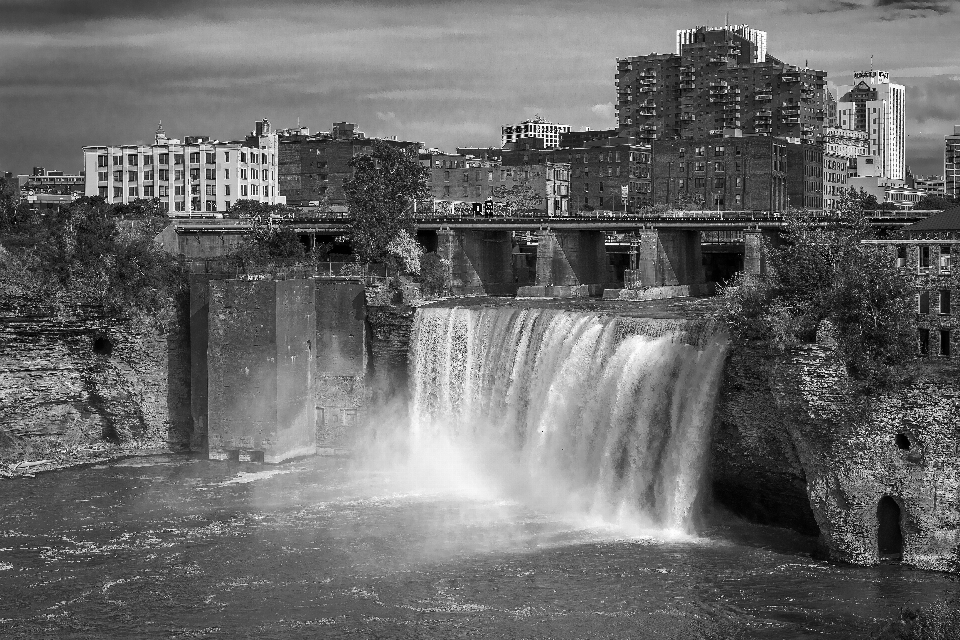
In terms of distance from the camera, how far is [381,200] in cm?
8831

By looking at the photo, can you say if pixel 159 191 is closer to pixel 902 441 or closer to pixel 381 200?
pixel 381 200

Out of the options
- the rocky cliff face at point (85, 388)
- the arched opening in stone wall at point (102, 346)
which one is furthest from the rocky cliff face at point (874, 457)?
the arched opening in stone wall at point (102, 346)

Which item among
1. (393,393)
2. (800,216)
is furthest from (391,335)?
(800,216)

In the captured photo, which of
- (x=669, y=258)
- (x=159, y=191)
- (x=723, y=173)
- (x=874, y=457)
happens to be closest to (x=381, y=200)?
(x=669, y=258)

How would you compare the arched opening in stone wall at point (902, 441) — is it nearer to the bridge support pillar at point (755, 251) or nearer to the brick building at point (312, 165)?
the bridge support pillar at point (755, 251)

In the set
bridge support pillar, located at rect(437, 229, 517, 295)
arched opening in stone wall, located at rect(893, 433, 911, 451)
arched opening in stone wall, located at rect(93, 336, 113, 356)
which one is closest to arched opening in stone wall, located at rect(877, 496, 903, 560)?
arched opening in stone wall, located at rect(893, 433, 911, 451)

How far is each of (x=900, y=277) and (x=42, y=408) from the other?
41121mm

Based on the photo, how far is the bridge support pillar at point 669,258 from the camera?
8394cm

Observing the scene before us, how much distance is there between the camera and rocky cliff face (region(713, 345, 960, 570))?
45.2 m

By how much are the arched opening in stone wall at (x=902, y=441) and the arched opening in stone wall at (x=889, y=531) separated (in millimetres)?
1881

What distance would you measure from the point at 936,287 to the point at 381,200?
151ft

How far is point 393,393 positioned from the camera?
228 feet

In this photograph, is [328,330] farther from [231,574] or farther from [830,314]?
[830,314]

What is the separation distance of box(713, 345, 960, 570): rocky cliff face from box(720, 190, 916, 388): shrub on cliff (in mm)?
853
